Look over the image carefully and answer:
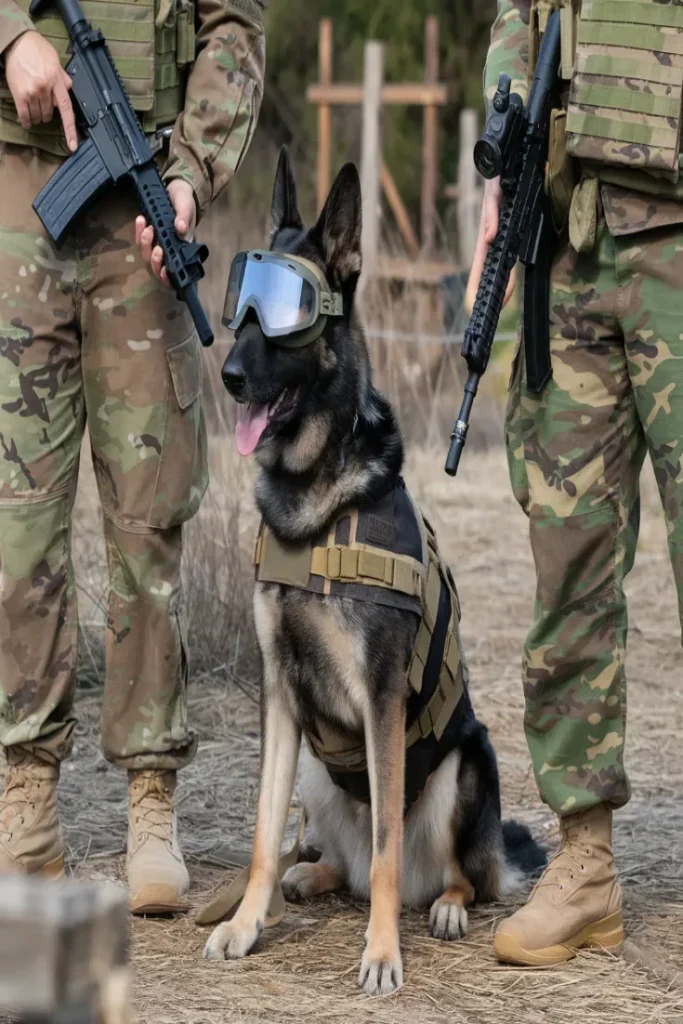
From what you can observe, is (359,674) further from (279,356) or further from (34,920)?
(34,920)

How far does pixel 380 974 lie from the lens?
8.76 feet

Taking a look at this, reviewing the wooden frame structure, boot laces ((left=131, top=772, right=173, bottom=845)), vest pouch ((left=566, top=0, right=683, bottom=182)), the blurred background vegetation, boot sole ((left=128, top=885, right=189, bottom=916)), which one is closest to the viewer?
vest pouch ((left=566, top=0, right=683, bottom=182))

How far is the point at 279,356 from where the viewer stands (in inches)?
109

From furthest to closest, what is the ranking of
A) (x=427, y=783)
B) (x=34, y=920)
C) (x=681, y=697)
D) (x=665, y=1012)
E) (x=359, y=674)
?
1. (x=681, y=697)
2. (x=427, y=783)
3. (x=359, y=674)
4. (x=665, y=1012)
5. (x=34, y=920)

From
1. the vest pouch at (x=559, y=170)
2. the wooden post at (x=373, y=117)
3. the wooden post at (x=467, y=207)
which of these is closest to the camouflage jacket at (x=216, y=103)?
the vest pouch at (x=559, y=170)

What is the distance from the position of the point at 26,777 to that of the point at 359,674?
865 mm

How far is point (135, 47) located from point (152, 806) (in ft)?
5.69

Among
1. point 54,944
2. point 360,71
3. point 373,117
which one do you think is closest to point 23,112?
point 54,944

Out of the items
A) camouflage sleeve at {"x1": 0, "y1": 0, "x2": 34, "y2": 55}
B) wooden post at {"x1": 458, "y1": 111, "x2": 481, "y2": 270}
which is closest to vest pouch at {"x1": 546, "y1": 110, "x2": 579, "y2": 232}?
camouflage sleeve at {"x1": 0, "y1": 0, "x2": 34, "y2": 55}

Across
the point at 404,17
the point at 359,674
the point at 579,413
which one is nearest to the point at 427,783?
the point at 359,674

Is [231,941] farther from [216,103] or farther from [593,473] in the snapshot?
[216,103]

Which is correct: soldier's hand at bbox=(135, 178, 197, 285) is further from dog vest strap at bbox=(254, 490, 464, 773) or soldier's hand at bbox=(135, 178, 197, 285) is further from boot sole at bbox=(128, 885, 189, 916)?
boot sole at bbox=(128, 885, 189, 916)

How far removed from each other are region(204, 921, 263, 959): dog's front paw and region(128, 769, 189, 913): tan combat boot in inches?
9.4

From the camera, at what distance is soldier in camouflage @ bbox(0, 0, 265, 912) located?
2.89 meters
